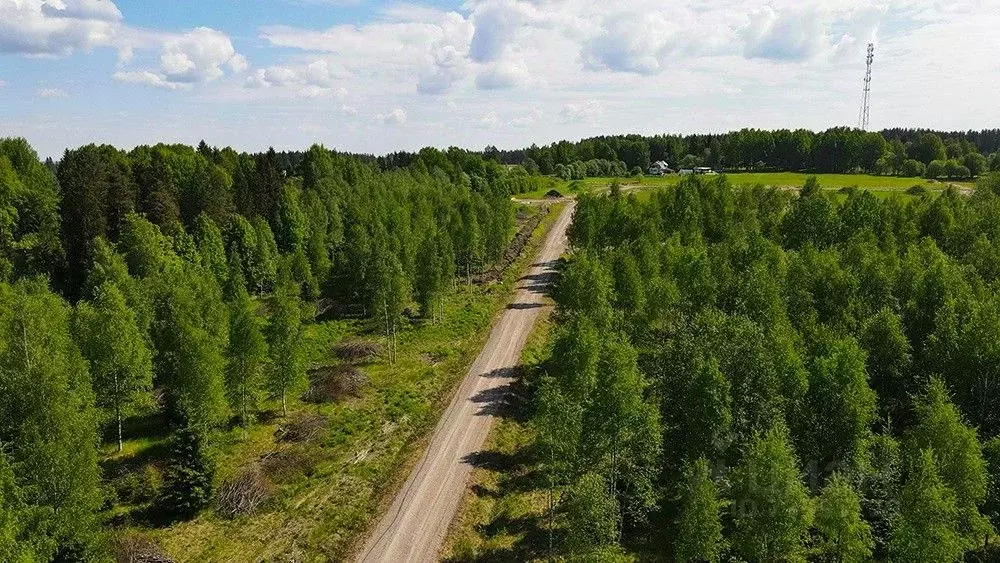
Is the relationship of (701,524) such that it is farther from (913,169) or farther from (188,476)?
(913,169)

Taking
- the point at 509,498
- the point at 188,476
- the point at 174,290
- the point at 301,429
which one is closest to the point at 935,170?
the point at 509,498

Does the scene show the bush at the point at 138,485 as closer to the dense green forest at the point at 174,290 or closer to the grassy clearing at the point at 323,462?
the grassy clearing at the point at 323,462

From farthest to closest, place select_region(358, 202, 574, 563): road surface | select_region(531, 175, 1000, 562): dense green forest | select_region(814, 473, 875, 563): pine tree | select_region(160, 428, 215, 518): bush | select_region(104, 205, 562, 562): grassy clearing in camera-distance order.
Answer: select_region(160, 428, 215, 518): bush
select_region(104, 205, 562, 562): grassy clearing
select_region(358, 202, 574, 563): road surface
select_region(531, 175, 1000, 562): dense green forest
select_region(814, 473, 875, 563): pine tree

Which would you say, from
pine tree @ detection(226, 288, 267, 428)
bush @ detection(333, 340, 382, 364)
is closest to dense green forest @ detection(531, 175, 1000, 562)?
bush @ detection(333, 340, 382, 364)

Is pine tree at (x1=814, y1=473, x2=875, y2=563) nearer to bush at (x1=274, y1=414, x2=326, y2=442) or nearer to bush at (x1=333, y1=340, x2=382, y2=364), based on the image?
bush at (x1=274, y1=414, x2=326, y2=442)

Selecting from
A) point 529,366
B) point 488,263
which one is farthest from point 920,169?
point 529,366

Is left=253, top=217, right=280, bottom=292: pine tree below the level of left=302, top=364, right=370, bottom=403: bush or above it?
above

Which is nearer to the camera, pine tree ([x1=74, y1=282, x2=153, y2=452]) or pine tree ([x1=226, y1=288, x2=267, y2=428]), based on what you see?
pine tree ([x1=74, y1=282, x2=153, y2=452])
